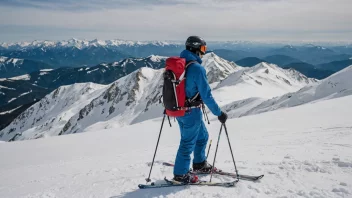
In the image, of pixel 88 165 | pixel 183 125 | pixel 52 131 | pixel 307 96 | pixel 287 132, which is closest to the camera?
pixel 183 125

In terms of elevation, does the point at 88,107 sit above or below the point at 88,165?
below

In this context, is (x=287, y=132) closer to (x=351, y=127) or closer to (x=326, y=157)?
(x=351, y=127)

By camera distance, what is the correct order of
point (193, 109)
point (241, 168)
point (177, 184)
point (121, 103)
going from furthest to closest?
point (121, 103)
point (241, 168)
point (177, 184)
point (193, 109)

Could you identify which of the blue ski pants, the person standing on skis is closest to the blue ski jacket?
the person standing on skis

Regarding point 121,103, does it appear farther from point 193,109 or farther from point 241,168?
point 193,109

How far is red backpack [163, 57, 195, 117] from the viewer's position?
647 cm

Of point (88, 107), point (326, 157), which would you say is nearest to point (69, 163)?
point (326, 157)

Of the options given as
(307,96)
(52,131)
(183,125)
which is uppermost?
(183,125)

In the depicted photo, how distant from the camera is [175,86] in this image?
662 centimetres

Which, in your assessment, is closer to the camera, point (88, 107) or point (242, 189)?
point (242, 189)

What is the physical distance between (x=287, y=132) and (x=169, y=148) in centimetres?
540

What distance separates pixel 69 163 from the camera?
10.9 meters

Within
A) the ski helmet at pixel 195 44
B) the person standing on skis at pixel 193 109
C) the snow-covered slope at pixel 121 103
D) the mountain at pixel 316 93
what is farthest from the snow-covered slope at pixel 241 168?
the snow-covered slope at pixel 121 103

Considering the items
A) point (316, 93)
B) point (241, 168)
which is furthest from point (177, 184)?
point (316, 93)
